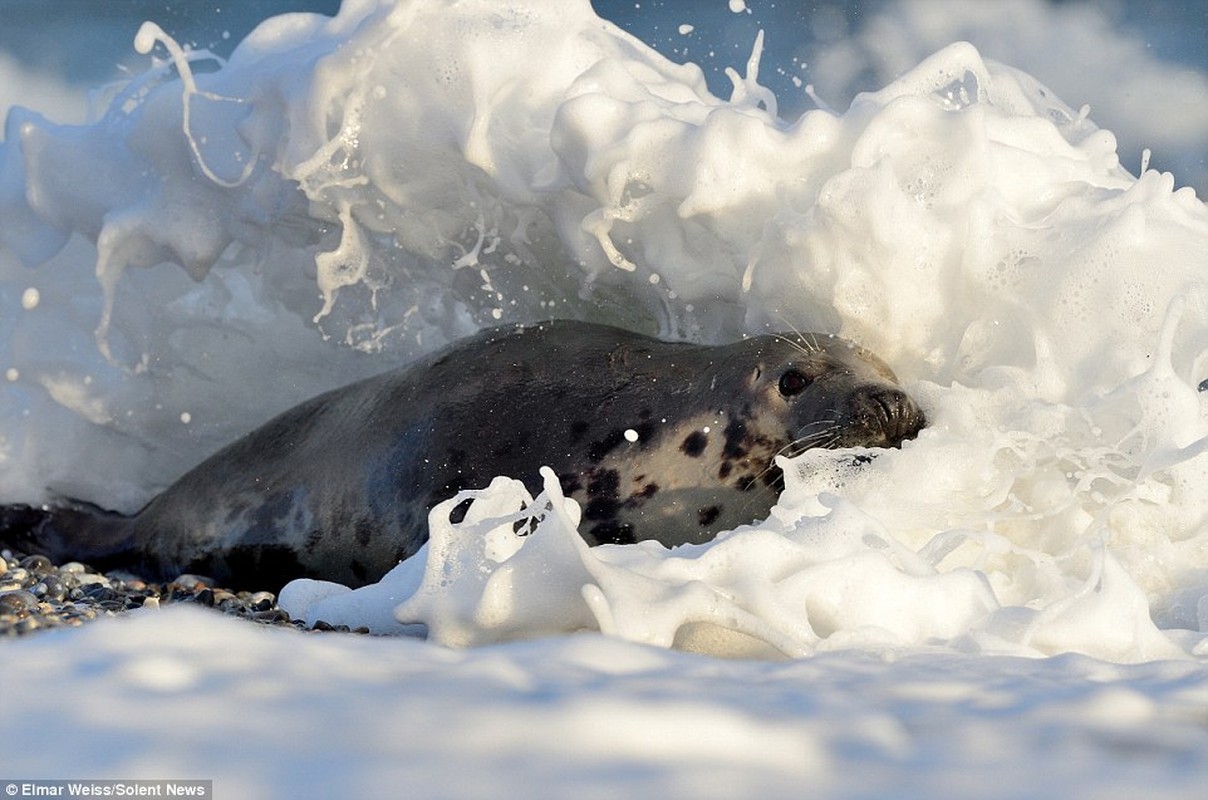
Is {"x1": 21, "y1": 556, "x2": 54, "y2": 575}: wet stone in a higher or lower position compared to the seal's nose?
lower

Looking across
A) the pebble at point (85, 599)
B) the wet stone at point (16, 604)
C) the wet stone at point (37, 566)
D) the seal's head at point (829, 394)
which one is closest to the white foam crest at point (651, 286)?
the seal's head at point (829, 394)

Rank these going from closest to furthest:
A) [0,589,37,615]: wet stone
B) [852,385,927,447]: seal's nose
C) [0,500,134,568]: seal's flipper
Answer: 1. [0,589,37,615]: wet stone
2. [852,385,927,447]: seal's nose
3. [0,500,134,568]: seal's flipper

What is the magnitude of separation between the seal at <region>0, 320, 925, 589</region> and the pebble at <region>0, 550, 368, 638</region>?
0.51 metres

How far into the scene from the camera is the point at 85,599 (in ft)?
12.1

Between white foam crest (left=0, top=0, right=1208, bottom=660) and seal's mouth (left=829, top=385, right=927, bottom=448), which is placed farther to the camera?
seal's mouth (left=829, top=385, right=927, bottom=448)

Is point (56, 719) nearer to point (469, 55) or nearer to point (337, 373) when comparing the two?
point (469, 55)

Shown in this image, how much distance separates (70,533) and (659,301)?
112 inches

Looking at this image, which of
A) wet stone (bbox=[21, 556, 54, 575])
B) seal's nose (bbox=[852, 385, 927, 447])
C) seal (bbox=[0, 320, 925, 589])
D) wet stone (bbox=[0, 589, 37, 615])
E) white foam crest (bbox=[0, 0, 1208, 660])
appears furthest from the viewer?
wet stone (bbox=[21, 556, 54, 575])

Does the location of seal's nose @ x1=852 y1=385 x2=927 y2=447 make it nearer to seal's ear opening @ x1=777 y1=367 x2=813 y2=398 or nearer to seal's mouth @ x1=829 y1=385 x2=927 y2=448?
seal's mouth @ x1=829 y1=385 x2=927 y2=448

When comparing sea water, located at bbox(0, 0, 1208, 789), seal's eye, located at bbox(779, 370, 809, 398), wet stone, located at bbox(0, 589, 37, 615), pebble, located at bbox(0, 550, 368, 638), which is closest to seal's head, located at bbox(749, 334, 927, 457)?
seal's eye, located at bbox(779, 370, 809, 398)

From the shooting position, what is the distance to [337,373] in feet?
21.2

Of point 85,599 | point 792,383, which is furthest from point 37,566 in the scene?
point 792,383

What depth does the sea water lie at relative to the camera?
2.76m

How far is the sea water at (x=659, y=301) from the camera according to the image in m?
2.76
